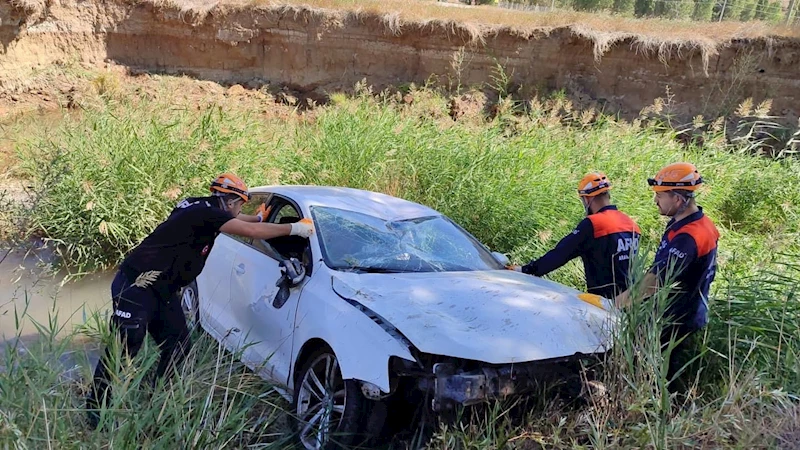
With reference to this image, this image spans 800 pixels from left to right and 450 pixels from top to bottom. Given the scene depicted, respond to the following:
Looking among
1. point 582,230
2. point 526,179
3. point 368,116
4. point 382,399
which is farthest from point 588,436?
point 368,116

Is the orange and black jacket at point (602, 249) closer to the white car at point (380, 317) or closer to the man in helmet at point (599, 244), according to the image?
the man in helmet at point (599, 244)

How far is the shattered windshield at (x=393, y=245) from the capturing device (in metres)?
3.88

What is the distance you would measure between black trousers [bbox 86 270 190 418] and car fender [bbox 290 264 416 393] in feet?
2.44

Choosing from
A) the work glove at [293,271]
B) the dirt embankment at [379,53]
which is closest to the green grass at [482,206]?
the work glove at [293,271]

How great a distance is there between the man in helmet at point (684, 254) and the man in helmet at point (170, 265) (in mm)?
2253

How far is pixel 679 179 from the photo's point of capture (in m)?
3.49

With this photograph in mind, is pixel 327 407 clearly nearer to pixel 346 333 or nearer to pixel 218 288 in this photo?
pixel 346 333

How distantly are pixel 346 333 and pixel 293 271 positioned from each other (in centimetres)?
76

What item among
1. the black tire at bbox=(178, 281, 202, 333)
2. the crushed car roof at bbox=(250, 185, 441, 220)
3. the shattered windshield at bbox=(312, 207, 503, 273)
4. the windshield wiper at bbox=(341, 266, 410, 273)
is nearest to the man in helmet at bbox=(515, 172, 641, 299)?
the shattered windshield at bbox=(312, 207, 503, 273)

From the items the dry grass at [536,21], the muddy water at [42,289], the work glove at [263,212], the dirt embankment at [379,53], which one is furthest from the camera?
the dry grass at [536,21]

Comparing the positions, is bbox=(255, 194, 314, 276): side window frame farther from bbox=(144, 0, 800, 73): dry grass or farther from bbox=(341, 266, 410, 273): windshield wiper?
bbox=(144, 0, 800, 73): dry grass

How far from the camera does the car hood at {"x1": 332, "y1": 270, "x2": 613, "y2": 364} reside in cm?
289

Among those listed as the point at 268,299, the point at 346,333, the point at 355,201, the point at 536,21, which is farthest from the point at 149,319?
the point at 536,21

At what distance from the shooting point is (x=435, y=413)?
2.96 m
